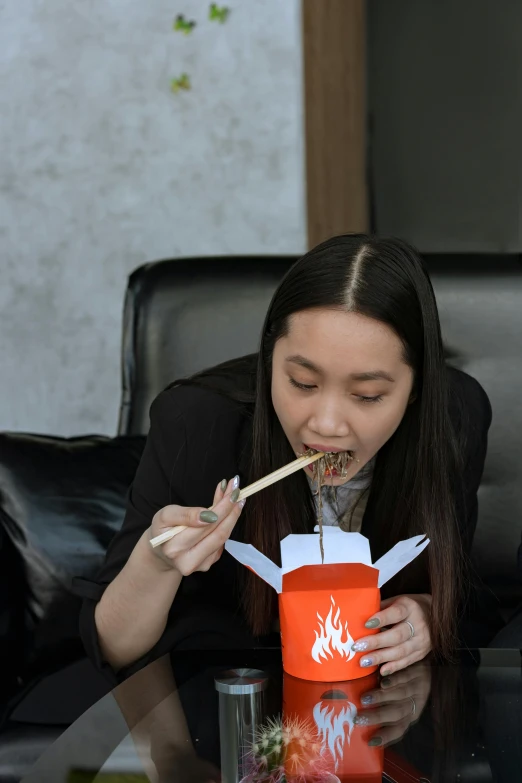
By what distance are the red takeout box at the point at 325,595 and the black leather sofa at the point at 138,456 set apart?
0.55m

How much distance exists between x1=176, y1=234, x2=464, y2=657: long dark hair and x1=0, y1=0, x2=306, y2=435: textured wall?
1.39m

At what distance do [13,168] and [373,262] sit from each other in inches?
73.4

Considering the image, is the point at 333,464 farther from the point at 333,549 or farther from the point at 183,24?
the point at 183,24

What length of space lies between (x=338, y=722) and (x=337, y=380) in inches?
16.5

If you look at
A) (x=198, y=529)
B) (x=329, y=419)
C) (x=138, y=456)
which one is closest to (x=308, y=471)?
(x=329, y=419)

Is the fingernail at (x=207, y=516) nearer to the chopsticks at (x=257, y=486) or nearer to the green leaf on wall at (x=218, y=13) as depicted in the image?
the chopsticks at (x=257, y=486)

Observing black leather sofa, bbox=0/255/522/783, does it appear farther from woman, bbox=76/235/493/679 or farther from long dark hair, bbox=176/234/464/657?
long dark hair, bbox=176/234/464/657

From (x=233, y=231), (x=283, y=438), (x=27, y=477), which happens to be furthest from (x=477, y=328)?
(x=233, y=231)

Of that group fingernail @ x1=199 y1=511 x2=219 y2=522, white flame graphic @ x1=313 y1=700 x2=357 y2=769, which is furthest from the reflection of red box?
fingernail @ x1=199 y1=511 x2=219 y2=522

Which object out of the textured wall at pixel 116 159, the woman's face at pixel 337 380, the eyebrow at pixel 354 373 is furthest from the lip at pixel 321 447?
the textured wall at pixel 116 159

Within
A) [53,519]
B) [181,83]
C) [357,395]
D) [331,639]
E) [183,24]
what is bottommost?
[53,519]

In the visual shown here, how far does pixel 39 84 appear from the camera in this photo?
2.80 m

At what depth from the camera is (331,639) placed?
111 cm

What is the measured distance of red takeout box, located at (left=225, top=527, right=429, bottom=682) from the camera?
43.5 inches
